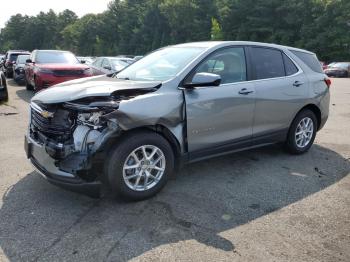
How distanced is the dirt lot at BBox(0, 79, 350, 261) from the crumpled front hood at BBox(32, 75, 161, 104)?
1.11 meters

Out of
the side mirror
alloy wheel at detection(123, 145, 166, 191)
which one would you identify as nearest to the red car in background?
the side mirror

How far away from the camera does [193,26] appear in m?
61.1

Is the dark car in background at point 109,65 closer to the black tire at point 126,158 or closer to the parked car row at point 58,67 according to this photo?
the parked car row at point 58,67

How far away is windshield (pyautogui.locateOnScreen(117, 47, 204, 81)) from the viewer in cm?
458

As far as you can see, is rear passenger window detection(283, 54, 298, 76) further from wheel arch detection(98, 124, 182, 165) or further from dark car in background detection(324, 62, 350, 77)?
dark car in background detection(324, 62, 350, 77)

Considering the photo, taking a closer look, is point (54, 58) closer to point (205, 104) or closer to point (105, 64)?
point (105, 64)

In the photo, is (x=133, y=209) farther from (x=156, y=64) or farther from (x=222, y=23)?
(x=222, y=23)

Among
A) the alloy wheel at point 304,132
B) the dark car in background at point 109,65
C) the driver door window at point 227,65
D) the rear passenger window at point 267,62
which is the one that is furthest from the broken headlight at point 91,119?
the dark car in background at point 109,65

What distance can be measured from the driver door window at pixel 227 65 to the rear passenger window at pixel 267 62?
0.82 ft

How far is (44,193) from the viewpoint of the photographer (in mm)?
4328

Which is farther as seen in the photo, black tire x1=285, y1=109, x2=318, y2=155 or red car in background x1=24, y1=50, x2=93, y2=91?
red car in background x1=24, y1=50, x2=93, y2=91

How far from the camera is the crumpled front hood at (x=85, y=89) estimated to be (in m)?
3.90

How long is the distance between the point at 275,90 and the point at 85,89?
2.73 meters

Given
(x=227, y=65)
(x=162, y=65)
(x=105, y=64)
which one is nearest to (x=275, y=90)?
(x=227, y=65)
